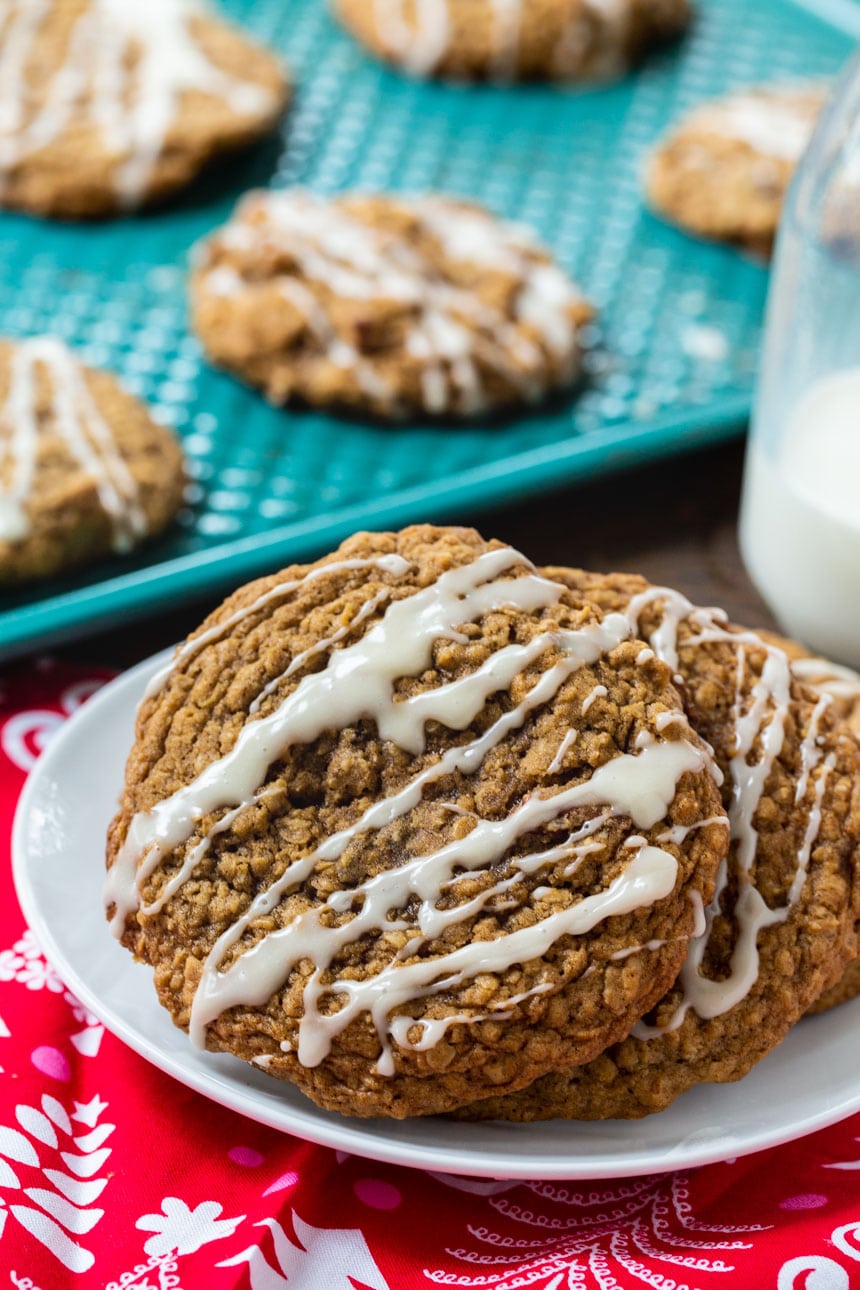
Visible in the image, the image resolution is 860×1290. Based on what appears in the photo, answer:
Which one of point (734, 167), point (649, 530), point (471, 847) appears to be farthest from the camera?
point (734, 167)

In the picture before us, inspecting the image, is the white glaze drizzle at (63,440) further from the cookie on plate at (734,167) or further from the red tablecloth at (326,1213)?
the cookie on plate at (734,167)

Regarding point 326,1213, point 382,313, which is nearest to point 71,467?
point 382,313

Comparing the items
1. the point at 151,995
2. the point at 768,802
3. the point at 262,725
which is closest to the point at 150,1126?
the point at 151,995

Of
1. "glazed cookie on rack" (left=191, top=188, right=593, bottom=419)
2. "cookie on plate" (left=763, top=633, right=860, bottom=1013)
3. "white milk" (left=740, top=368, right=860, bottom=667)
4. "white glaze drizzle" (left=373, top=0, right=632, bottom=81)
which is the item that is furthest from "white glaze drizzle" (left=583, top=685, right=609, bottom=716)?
"white glaze drizzle" (left=373, top=0, right=632, bottom=81)

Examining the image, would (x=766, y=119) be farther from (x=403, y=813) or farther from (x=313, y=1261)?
(x=313, y=1261)

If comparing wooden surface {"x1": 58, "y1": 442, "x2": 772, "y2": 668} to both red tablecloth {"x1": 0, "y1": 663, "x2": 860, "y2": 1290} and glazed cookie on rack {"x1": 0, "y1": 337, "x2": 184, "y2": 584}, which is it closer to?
glazed cookie on rack {"x1": 0, "y1": 337, "x2": 184, "y2": 584}

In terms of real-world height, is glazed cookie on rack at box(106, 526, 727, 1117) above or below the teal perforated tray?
above
